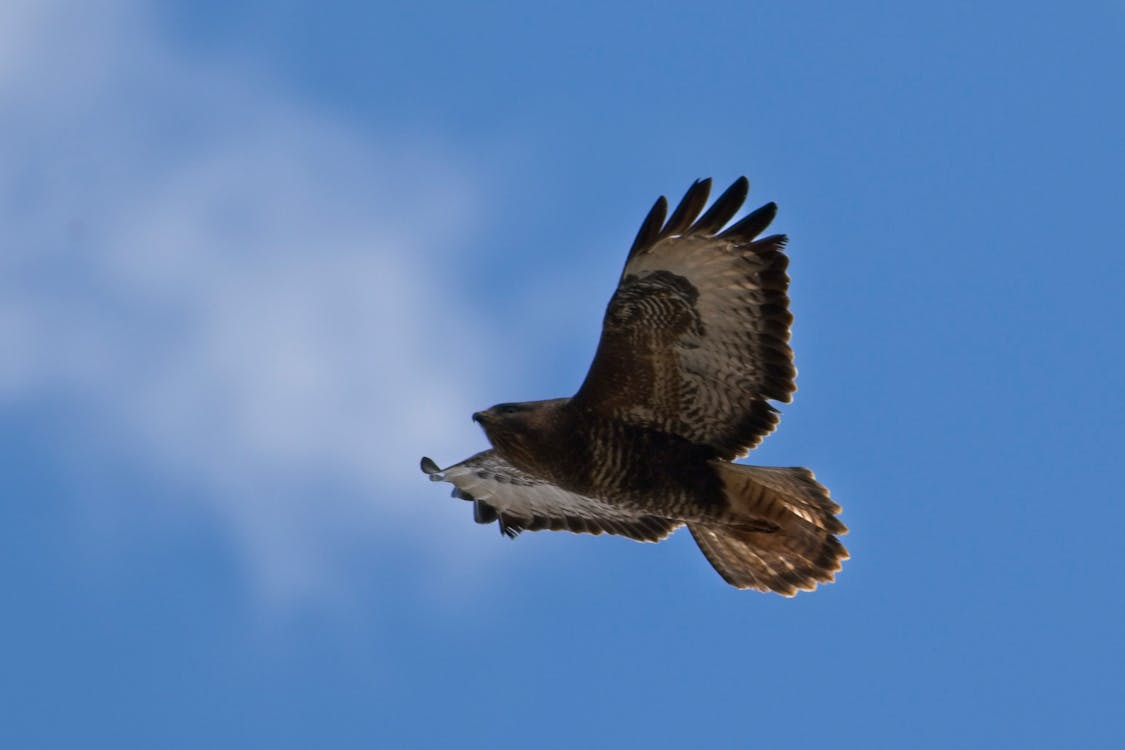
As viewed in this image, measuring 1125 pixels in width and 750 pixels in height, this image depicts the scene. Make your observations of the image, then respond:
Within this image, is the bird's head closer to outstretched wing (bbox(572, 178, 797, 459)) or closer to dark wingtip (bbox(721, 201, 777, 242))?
→ outstretched wing (bbox(572, 178, 797, 459))

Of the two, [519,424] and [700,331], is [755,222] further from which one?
[519,424]

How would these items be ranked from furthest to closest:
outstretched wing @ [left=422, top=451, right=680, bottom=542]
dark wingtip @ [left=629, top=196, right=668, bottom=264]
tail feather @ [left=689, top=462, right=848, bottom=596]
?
outstretched wing @ [left=422, top=451, right=680, bottom=542] < tail feather @ [left=689, top=462, right=848, bottom=596] < dark wingtip @ [left=629, top=196, right=668, bottom=264]

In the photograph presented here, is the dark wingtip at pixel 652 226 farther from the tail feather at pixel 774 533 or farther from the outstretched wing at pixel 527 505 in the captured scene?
the outstretched wing at pixel 527 505

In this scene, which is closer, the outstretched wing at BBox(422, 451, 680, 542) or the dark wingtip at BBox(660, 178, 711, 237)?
the dark wingtip at BBox(660, 178, 711, 237)

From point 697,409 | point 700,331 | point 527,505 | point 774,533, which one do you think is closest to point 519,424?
point 697,409

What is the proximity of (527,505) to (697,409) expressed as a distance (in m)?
1.80

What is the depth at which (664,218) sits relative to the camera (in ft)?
35.1

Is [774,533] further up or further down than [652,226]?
further down

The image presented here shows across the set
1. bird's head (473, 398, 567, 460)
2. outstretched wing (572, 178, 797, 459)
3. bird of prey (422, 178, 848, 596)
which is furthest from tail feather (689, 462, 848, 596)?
bird's head (473, 398, 567, 460)

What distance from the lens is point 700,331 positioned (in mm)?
11094

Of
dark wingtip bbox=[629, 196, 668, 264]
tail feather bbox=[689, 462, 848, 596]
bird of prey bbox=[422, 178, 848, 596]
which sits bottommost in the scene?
tail feather bbox=[689, 462, 848, 596]

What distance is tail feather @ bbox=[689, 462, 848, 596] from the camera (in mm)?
11523

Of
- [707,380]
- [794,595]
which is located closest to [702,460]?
[707,380]

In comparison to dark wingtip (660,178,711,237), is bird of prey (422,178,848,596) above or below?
below
